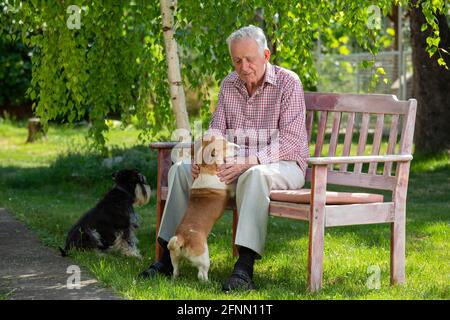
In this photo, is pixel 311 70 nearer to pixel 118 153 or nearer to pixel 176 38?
pixel 176 38

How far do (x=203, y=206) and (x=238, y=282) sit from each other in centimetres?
48

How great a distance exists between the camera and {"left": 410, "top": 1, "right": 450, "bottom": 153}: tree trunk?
34.0 ft

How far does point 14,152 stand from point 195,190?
29.4ft

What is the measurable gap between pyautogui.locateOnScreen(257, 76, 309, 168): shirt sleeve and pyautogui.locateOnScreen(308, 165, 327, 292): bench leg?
0.54 meters

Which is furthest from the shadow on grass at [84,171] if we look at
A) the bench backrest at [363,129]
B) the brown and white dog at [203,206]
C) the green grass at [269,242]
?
the brown and white dog at [203,206]

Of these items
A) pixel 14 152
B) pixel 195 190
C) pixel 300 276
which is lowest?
pixel 14 152

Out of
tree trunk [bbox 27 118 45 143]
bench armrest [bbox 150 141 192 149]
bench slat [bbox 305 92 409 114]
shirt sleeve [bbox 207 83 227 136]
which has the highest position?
bench slat [bbox 305 92 409 114]

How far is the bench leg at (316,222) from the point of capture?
4.32 metres

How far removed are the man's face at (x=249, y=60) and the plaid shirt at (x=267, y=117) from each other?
0.06 metres

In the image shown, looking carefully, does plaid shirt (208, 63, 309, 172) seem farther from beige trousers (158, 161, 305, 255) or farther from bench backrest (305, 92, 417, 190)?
bench backrest (305, 92, 417, 190)

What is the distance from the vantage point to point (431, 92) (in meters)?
10.6

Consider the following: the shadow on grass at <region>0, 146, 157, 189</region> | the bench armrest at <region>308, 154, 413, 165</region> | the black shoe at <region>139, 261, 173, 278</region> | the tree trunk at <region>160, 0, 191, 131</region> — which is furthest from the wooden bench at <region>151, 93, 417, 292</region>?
the shadow on grass at <region>0, 146, 157, 189</region>
